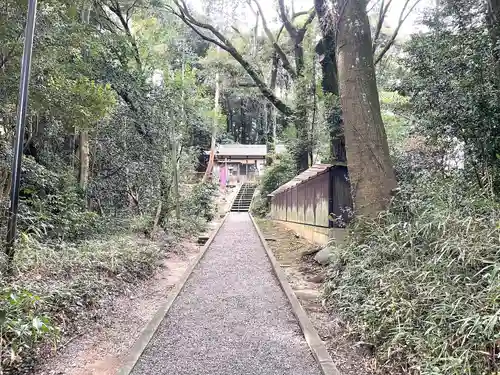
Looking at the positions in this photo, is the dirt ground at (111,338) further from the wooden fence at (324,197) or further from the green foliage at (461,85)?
the green foliage at (461,85)

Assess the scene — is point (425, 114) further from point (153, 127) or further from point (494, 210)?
point (153, 127)

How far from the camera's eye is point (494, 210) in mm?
3771

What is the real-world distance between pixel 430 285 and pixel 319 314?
6.25 feet

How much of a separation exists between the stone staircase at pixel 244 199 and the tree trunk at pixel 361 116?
2126 cm

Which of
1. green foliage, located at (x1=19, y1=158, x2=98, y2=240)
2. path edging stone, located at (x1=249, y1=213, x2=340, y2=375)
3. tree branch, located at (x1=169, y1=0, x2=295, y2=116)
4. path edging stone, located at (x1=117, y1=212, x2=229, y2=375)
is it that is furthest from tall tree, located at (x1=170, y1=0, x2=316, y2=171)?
path edging stone, located at (x1=117, y1=212, x2=229, y2=375)

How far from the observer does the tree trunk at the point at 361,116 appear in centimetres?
590

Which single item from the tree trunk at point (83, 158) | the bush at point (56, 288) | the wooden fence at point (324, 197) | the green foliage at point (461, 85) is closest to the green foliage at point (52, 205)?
the tree trunk at point (83, 158)

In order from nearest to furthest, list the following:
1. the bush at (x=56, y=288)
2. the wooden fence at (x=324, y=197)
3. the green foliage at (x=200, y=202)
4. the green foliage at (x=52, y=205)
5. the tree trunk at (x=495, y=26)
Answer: the bush at (x=56, y=288), the tree trunk at (x=495, y=26), the green foliage at (x=52, y=205), the wooden fence at (x=324, y=197), the green foliage at (x=200, y=202)

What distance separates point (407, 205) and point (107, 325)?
14.2 ft

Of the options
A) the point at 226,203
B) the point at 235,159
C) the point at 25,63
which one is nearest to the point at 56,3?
the point at 25,63

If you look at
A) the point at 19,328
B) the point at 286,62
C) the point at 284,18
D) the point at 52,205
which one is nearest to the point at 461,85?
the point at 19,328

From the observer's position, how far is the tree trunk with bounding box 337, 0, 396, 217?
19.4ft

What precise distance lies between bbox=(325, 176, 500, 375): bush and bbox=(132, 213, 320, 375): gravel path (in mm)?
763

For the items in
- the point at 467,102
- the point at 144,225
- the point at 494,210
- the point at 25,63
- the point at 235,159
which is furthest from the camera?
the point at 235,159
